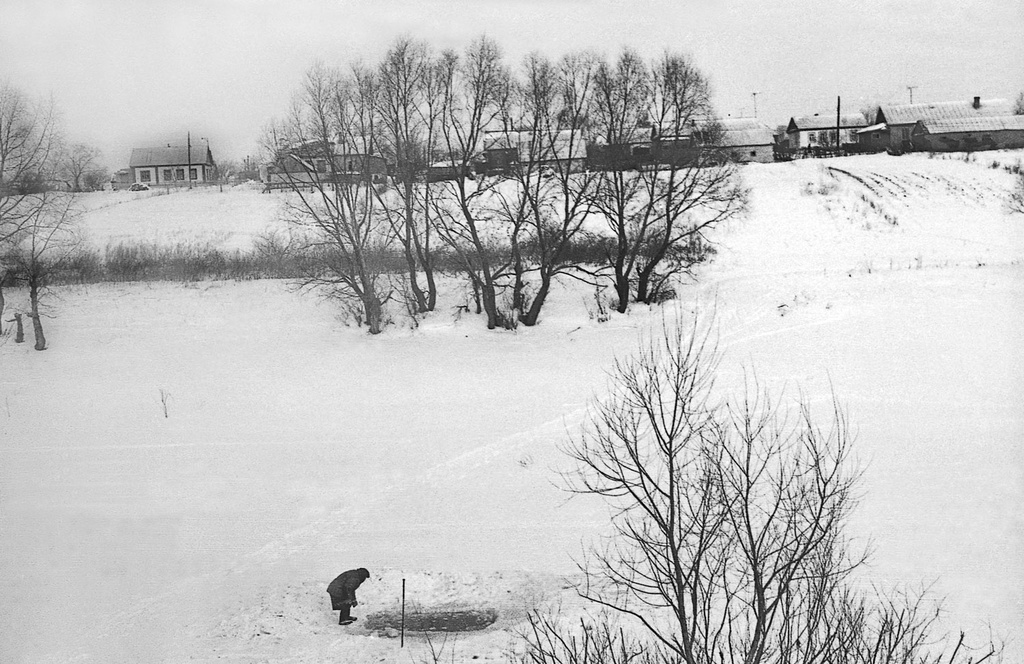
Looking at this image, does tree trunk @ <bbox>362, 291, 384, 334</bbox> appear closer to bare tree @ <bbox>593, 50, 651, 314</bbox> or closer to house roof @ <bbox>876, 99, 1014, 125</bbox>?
bare tree @ <bbox>593, 50, 651, 314</bbox>

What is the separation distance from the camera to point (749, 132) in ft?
105

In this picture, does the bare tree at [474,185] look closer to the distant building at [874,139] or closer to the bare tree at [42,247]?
the bare tree at [42,247]

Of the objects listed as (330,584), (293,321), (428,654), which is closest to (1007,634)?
(428,654)

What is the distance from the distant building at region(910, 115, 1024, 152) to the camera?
29.0 m

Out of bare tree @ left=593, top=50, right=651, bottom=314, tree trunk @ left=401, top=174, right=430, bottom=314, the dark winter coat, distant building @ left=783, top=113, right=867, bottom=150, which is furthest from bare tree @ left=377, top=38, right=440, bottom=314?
distant building @ left=783, top=113, right=867, bottom=150

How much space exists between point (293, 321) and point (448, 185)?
167 inches

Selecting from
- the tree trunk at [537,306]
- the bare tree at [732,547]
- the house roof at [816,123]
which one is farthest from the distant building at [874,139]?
the bare tree at [732,547]

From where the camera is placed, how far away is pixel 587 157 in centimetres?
1666

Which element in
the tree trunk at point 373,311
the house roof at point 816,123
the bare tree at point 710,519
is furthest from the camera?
the house roof at point 816,123

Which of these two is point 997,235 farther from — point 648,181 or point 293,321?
point 293,321

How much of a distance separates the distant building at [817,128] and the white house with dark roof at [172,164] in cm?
2626

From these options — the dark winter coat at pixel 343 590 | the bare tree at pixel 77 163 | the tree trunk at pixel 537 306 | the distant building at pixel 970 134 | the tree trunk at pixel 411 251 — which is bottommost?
the dark winter coat at pixel 343 590

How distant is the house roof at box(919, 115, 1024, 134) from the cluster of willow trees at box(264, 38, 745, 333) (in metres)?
15.8

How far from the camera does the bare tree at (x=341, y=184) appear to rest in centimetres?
1534
